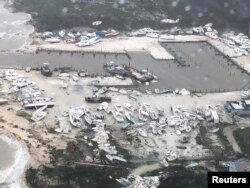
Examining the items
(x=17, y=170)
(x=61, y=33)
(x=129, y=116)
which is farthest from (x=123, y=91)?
(x=61, y=33)

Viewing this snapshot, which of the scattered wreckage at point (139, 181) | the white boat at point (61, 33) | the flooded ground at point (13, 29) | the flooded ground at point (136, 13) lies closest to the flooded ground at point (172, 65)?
the flooded ground at point (13, 29)

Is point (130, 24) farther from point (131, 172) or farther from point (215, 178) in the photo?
point (215, 178)

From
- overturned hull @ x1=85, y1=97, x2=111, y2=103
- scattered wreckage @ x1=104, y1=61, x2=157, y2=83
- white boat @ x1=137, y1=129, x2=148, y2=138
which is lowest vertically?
white boat @ x1=137, y1=129, x2=148, y2=138

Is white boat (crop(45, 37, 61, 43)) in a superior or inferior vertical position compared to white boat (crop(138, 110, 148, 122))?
superior

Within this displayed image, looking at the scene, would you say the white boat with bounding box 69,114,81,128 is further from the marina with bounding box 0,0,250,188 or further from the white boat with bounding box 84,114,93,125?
the white boat with bounding box 84,114,93,125

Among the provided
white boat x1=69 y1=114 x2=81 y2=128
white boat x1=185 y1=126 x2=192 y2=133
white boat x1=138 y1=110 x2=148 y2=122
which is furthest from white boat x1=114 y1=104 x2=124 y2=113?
white boat x1=185 y1=126 x2=192 y2=133

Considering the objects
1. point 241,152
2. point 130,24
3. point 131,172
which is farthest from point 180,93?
point 130,24
